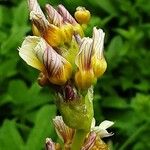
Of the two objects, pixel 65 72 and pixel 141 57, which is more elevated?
pixel 65 72

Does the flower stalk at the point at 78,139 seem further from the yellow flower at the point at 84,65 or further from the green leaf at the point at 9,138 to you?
the green leaf at the point at 9,138

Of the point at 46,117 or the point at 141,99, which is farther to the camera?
the point at 141,99

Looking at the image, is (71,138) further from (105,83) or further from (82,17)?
(105,83)

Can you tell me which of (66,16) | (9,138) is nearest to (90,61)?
(66,16)

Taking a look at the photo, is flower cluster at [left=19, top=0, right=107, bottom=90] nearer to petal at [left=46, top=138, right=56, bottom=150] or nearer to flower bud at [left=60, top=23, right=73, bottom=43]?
flower bud at [left=60, top=23, right=73, bottom=43]

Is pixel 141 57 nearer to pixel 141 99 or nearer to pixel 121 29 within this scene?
pixel 121 29

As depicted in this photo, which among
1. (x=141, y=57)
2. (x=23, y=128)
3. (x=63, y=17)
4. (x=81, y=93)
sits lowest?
(x=141, y=57)

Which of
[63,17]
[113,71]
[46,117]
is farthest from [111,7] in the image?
[63,17]

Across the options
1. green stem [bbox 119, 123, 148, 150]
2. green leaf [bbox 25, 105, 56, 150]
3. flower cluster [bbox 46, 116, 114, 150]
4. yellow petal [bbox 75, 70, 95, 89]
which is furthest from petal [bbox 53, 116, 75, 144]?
green stem [bbox 119, 123, 148, 150]
